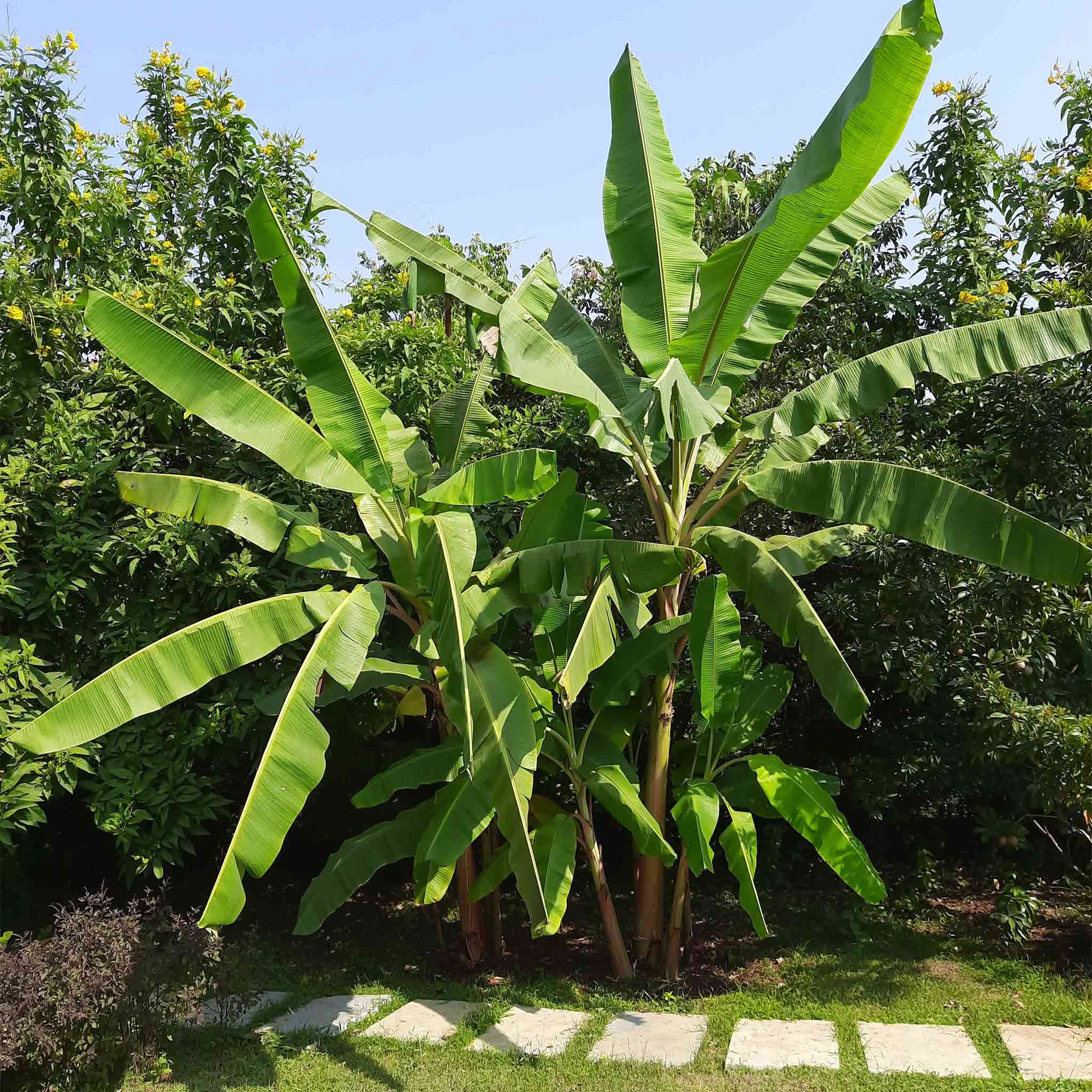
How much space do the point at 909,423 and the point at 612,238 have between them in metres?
2.73

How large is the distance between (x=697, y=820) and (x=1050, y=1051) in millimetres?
1998

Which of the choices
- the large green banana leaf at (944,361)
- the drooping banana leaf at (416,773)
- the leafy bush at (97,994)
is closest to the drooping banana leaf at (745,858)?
the drooping banana leaf at (416,773)

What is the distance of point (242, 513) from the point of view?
212 inches

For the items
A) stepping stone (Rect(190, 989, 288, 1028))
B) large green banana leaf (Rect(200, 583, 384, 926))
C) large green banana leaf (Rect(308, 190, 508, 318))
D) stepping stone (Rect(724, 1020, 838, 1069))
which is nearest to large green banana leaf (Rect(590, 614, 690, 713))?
large green banana leaf (Rect(200, 583, 384, 926))

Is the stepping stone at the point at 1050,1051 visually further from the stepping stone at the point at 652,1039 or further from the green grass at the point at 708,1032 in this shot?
the stepping stone at the point at 652,1039

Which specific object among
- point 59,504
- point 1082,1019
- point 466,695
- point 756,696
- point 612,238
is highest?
point 612,238

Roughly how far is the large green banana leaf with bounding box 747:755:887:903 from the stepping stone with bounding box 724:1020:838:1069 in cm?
75

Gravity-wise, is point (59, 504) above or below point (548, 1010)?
above

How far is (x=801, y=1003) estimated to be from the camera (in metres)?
5.78

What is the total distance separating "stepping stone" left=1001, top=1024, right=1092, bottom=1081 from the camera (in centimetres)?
468

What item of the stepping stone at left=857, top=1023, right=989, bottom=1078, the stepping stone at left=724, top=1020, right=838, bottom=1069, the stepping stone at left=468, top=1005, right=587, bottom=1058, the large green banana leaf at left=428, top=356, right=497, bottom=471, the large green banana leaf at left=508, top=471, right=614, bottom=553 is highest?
the large green banana leaf at left=428, top=356, right=497, bottom=471

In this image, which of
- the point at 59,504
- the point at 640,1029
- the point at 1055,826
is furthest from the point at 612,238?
the point at 1055,826

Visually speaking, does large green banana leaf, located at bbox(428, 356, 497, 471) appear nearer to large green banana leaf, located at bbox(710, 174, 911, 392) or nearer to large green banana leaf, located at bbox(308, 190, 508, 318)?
large green banana leaf, located at bbox(308, 190, 508, 318)

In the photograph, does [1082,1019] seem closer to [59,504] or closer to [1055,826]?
[1055,826]
